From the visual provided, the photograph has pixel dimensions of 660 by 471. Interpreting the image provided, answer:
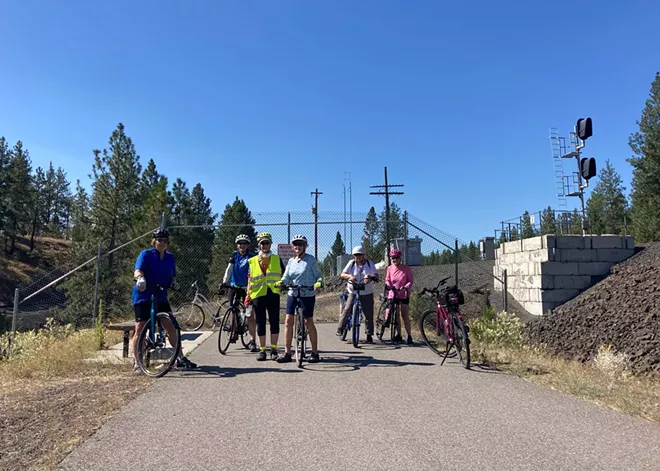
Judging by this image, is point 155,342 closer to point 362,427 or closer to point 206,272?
point 362,427

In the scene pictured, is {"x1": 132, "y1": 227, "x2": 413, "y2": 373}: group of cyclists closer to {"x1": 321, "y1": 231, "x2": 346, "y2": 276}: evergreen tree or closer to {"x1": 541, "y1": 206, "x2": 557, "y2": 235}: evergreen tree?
{"x1": 321, "y1": 231, "x2": 346, "y2": 276}: evergreen tree

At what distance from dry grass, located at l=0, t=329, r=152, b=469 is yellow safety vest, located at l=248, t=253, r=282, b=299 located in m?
2.02

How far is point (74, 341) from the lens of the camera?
814cm

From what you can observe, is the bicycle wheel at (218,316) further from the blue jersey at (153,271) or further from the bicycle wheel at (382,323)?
the blue jersey at (153,271)

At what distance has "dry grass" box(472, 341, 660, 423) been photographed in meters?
4.96

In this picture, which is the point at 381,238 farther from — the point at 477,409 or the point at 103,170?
the point at 103,170

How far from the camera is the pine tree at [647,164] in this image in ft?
103

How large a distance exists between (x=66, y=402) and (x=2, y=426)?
736mm

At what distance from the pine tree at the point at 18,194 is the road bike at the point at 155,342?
2327 inches

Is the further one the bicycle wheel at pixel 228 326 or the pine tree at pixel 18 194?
the pine tree at pixel 18 194

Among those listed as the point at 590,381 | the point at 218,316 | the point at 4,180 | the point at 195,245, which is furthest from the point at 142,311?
the point at 4,180

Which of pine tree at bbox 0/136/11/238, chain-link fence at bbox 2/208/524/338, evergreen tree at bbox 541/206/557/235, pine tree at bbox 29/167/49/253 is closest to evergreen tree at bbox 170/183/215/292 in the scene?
chain-link fence at bbox 2/208/524/338

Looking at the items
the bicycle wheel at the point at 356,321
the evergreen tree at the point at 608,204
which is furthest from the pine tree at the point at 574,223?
the evergreen tree at the point at 608,204

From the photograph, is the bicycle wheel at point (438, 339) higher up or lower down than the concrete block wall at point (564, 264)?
lower down
